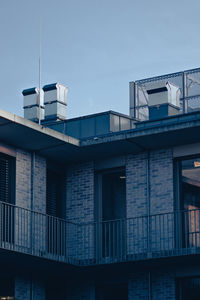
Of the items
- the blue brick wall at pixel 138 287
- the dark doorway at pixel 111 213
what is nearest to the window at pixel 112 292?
the blue brick wall at pixel 138 287

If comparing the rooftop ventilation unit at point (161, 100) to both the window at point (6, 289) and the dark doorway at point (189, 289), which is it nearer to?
the dark doorway at point (189, 289)

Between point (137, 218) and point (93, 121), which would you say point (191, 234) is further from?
point (93, 121)

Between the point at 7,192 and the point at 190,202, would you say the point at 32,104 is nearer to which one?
the point at 7,192

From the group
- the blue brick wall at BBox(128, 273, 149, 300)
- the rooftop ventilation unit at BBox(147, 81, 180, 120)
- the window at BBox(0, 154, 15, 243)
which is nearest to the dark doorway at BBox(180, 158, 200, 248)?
the blue brick wall at BBox(128, 273, 149, 300)

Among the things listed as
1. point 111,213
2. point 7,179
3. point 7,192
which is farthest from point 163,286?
point 7,179

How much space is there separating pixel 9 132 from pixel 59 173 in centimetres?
336

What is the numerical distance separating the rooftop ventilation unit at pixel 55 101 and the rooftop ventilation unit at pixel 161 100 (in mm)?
3502


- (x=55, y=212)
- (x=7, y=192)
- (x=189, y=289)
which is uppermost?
(x=7, y=192)

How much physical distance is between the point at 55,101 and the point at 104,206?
421 cm

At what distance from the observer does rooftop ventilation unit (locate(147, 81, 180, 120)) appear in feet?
77.6

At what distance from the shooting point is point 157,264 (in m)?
22.0

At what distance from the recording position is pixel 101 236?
2334cm

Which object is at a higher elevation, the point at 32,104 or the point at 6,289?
the point at 32,104

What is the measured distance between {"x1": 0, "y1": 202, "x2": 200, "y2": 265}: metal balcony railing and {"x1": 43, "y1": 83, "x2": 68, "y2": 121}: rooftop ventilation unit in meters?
3.82
